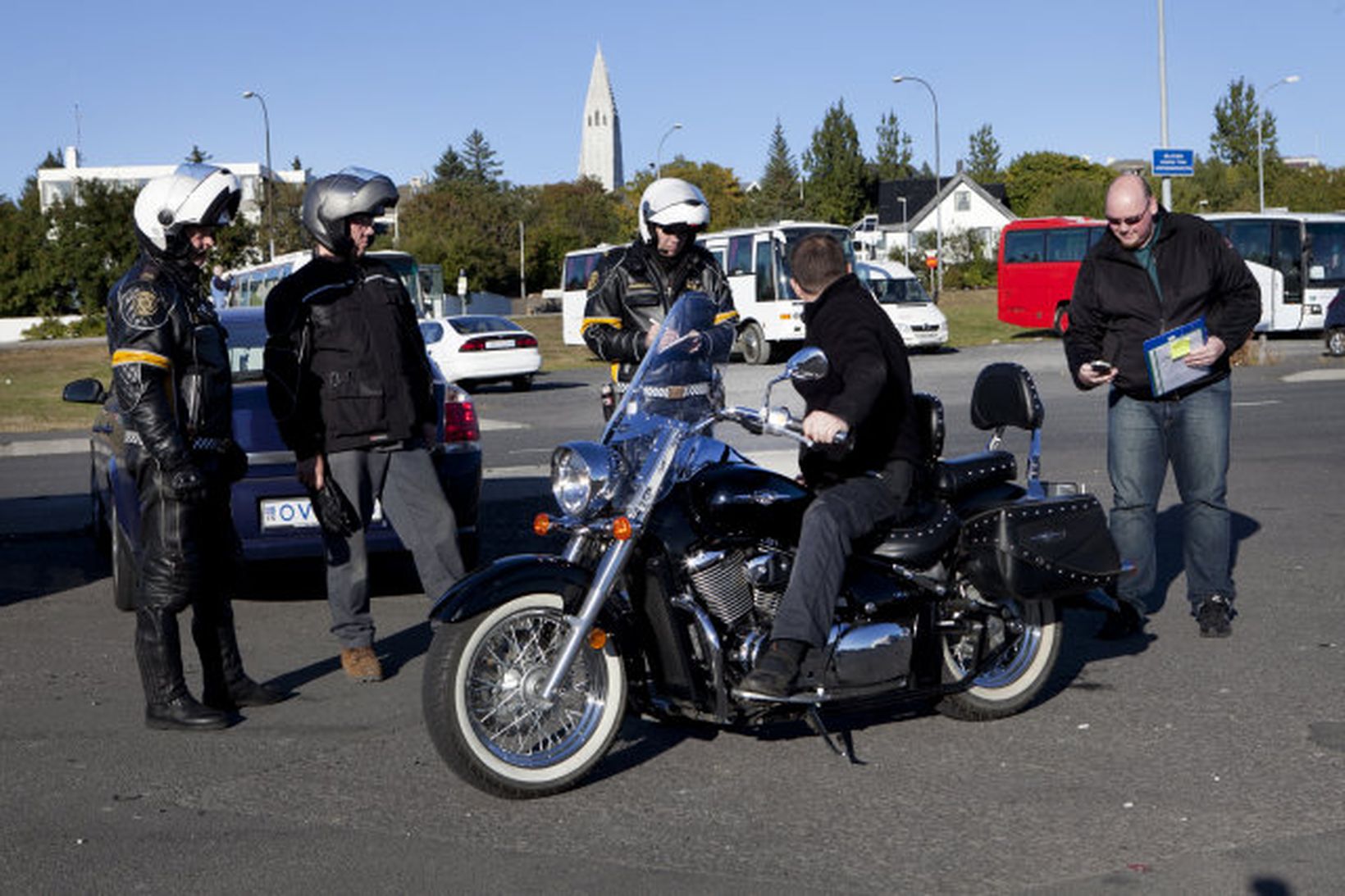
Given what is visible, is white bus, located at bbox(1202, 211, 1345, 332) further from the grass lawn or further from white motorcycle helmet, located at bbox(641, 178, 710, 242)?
white motorcycle helmet, located at bbox(641, 178, 710, 242)

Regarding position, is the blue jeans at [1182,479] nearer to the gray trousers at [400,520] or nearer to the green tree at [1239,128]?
the gray trousers at [400,520]

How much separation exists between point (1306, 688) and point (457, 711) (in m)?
3.23

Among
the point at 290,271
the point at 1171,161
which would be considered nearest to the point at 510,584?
the point at 290,271

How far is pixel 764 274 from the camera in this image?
1407 inches

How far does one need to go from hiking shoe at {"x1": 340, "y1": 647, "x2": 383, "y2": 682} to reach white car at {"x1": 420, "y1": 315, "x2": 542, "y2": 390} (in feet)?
72.0

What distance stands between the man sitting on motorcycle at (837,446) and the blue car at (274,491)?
289 centimetres

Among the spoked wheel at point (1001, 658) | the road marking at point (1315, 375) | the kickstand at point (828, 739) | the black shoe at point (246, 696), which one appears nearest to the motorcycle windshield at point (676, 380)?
the kickstand at point (828, 739)

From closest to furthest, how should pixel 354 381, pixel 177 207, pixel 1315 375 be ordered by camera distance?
pixel 177 207 → pixel 354 381 → pixel 1315 375

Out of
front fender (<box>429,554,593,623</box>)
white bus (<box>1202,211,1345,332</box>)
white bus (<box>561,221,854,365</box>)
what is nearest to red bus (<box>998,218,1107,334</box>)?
white bus (<box>1202,211,1345,332</box>)

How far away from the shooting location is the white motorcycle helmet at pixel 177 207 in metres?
5.81

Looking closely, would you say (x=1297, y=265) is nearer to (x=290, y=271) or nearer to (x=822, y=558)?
(x=290, y=271)

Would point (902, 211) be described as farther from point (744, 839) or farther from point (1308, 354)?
point (744, 839)

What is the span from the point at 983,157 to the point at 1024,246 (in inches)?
2956

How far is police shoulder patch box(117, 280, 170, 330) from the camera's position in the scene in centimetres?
572
